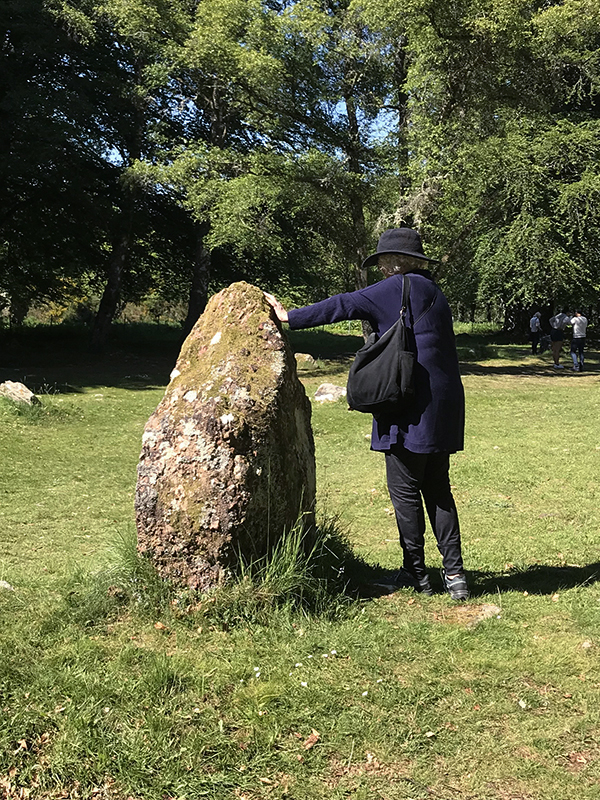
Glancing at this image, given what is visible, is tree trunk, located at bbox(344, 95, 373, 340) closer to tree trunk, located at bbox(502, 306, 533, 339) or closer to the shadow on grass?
the shadow on grass

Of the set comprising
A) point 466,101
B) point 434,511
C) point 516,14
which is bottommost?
point 434,511

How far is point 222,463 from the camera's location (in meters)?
3.99

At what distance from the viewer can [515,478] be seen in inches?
359

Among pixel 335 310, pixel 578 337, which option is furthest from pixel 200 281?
pixel 335 310

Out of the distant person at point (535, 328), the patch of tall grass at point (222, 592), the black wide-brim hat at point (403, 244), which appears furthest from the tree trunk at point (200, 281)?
the patch of tall grass at point (222, 592)

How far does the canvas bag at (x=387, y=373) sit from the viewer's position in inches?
164

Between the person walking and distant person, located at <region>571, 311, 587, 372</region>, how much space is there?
62.6 ft

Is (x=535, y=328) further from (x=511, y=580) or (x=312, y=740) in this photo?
(x=312, y=740)

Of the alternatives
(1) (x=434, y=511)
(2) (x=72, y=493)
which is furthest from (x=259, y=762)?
(2) (x=72, y=493)

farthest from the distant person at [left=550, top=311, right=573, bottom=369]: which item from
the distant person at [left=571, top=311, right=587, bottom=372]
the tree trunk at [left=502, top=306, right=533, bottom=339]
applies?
the tree trunk at [left=502, top=306, right=533, bottom=339]

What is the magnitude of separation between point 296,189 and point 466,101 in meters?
5.18

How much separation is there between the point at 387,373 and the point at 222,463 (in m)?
1.06

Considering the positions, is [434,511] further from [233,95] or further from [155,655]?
[233,95]

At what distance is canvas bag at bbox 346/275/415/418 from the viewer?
164 inches
